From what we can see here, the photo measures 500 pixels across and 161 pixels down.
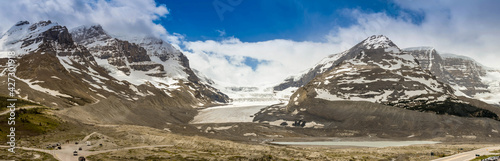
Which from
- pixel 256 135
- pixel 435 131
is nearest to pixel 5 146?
pixel 256 135

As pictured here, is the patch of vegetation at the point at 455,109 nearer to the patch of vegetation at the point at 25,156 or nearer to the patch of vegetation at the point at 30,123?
the patch of vegetation at the point at 30,123

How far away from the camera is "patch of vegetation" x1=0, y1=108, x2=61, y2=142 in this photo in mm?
100488

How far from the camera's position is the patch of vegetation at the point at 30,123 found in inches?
3956

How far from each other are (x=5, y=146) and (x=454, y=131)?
165 m

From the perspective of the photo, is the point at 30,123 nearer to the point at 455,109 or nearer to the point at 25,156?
the point at 25,156

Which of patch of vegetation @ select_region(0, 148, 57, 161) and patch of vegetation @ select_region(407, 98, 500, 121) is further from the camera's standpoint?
patch of vegetation @ select_region(407, 98, 500, 121)

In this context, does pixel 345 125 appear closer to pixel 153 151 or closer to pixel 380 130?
pixel 380 130

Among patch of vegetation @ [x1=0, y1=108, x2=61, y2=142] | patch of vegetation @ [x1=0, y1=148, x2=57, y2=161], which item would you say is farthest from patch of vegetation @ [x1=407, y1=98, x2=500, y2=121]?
patch of vegetation @ [x1=0, y1=148, x2=57, y2=161]

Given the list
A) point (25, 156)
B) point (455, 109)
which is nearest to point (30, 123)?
point (25, 156)

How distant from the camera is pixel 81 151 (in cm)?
8519

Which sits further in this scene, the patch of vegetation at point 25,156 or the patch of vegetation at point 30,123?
the patch of vegetation at point 30,123

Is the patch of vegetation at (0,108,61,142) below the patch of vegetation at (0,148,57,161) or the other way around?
the other way around

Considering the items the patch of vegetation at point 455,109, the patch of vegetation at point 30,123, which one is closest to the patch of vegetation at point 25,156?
the patch of vegetation at point 30,123

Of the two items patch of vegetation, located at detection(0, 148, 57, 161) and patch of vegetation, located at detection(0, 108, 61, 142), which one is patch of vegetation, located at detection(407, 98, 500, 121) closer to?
patch of vegetation, located at detection(0, 108, 61, 142)
